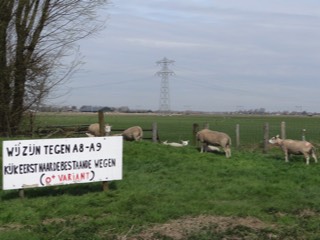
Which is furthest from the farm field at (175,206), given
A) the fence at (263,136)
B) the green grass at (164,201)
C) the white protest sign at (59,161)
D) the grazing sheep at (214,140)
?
the fence at (263,136)

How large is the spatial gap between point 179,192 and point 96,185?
2.06m

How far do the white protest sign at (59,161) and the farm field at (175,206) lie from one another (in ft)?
1.19

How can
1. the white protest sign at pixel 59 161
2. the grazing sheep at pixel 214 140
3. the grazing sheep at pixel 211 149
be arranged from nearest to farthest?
the white protest sign at pixel 59 161
the grazing sheep at pixel 214 140
the grazing sheep at pixel 211 149

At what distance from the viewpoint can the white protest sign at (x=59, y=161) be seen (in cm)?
1011

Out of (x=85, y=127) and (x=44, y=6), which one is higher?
(x=44, y=6)

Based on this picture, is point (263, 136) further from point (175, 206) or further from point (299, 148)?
point (175, 206)

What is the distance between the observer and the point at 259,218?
29.6 feet

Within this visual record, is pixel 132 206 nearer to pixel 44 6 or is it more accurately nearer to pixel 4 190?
pixel 4 190

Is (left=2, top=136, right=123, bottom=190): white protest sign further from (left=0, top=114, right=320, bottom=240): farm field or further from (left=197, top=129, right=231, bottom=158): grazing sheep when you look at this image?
(left=197, top=129, right=231, bottom=158): grazing sheep

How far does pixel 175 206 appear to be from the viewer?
9.66 metres

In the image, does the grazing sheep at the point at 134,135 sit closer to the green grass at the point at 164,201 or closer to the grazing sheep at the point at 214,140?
the grazing sheep at the point at 214,140

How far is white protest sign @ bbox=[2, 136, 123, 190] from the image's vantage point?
10.1 metres

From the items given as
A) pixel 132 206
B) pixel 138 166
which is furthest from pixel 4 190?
pixel 138 166

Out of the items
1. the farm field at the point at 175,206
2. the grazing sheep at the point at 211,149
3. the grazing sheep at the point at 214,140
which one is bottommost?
the farm field at the point at 175,206
